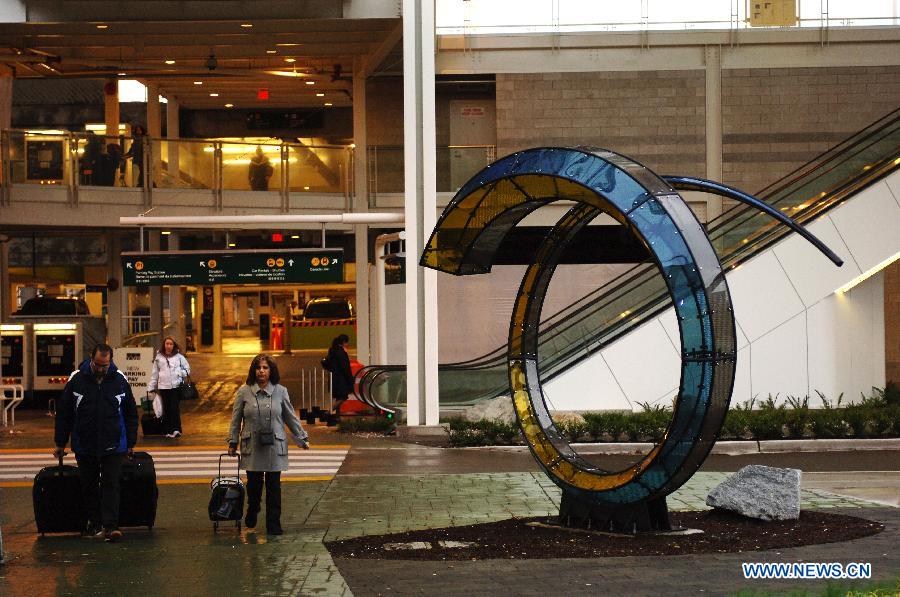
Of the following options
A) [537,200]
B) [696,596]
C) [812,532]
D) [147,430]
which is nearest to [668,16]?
[147,430]

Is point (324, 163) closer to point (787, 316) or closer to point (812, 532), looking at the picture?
point (787, 316)

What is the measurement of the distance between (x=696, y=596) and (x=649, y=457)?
2.28m

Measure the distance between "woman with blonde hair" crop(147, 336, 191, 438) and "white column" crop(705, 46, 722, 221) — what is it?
11.5 m

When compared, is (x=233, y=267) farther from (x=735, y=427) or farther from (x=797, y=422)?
(x=797, y=422)

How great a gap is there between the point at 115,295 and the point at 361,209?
916 cm

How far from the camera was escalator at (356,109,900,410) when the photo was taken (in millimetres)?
22094

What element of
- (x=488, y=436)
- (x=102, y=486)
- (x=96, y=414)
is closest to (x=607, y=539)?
(x=102, y=486)

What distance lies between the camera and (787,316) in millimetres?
22031

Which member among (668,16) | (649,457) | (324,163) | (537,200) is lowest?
(649,457)

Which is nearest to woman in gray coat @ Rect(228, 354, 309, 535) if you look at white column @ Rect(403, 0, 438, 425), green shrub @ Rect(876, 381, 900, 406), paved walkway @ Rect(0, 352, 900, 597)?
paved walkway @ Rect(0, 352, 900, 597)

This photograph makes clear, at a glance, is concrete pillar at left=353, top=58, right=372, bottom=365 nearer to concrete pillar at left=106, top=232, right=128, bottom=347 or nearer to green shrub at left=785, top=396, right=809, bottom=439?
concrete pillar at left=106, top=232, right=128, bottom=347

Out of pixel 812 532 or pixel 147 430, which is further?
pixel 147 430

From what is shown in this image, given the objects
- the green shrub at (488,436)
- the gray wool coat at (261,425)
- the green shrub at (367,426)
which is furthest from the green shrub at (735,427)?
the gray wool coat at (261,425)

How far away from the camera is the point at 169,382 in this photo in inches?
861
